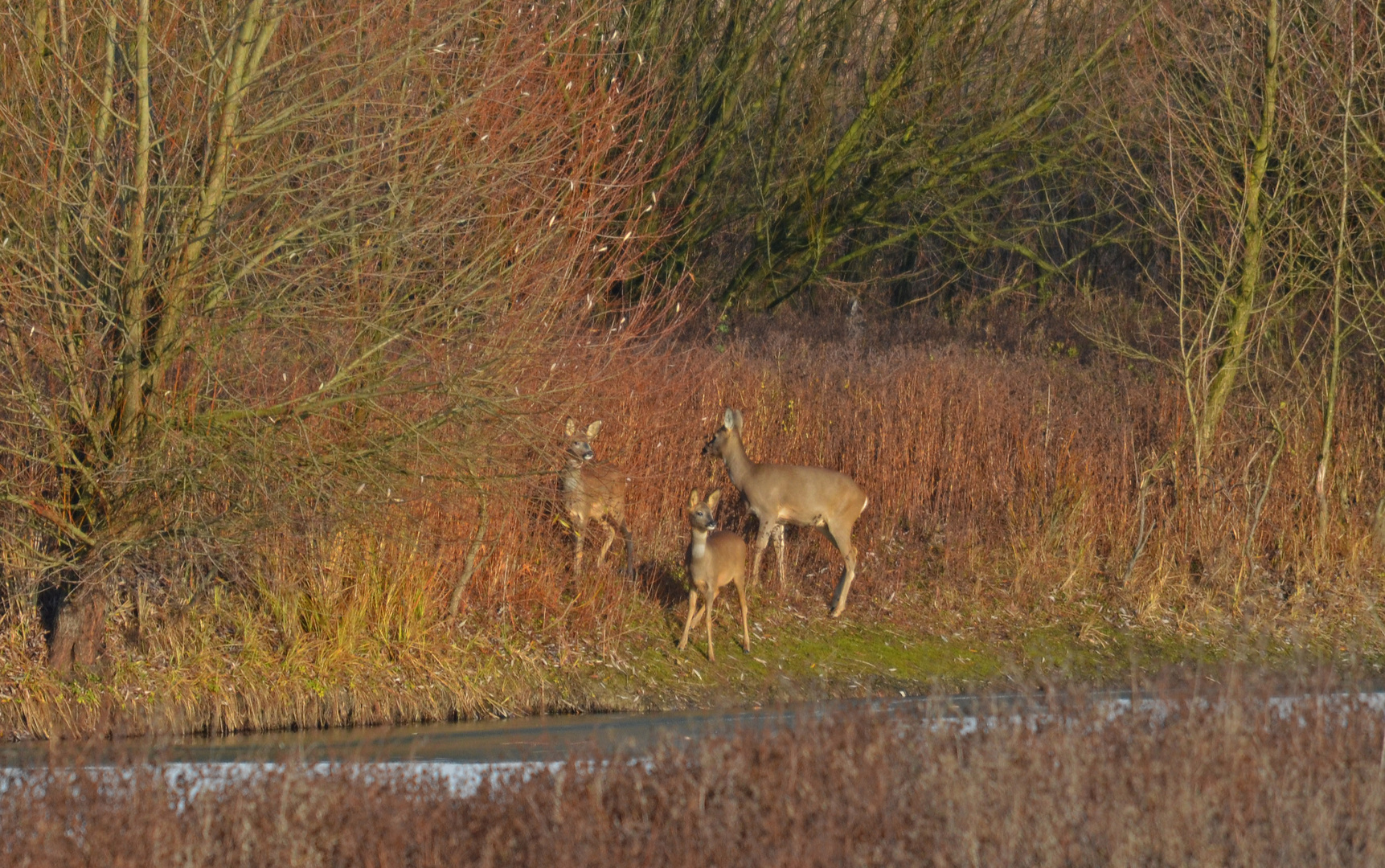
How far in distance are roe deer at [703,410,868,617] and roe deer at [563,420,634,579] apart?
916 mm

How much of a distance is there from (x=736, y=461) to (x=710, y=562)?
1741 mm

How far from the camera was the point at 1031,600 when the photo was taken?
14977 mm

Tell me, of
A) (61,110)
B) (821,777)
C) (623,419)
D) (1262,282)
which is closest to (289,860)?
(821,777)

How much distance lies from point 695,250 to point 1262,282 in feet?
21.9

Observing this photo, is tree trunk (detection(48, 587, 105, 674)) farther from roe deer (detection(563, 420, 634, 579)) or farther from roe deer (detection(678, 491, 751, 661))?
roe deer (detection(678, 491, 751, 661))

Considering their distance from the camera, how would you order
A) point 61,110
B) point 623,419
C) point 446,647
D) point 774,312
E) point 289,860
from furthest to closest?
point 774,312
point 623,419
point 446,647
point 61,110
point 289,860

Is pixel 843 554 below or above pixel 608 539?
below

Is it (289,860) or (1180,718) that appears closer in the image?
(289,860)

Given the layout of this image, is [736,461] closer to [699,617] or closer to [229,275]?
[699,617]

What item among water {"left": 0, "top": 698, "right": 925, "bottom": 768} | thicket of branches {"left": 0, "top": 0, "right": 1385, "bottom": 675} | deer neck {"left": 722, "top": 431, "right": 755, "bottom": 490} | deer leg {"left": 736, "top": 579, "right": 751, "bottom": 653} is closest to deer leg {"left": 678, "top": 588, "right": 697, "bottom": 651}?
deer leg {"left": 736, "top": 579, "right": 751, "bottom": 653}

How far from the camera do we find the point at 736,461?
14.0 metres

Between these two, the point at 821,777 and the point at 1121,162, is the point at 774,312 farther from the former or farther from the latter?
the point at 821,777

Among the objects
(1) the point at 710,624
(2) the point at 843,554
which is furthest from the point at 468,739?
(2) the point at 843,554

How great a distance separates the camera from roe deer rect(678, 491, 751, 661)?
40.6ft
